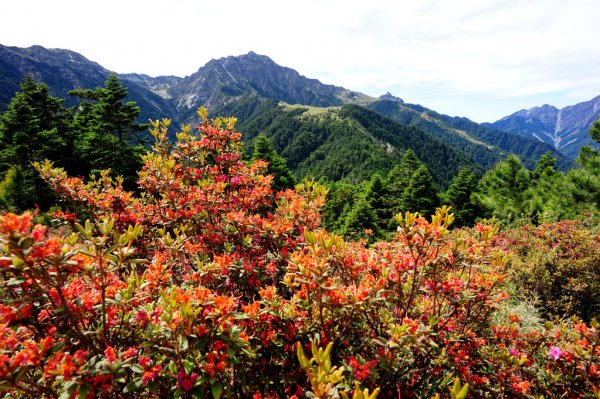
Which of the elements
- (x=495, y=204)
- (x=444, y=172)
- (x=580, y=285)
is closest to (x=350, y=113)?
(x=444, y=172)

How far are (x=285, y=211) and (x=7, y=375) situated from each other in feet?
11.5

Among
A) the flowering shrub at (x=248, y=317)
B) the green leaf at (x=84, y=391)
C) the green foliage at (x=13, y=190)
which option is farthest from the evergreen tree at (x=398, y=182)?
the green leaf at (x=84, y=391)

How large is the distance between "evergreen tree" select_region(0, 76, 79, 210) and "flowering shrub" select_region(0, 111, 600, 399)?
2217 cm

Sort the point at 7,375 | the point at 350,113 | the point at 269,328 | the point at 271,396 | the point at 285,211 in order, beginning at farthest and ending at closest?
the point at 350,113
the point at 285,211
the point at 269,328
the point at 271,396
the point at 7,375

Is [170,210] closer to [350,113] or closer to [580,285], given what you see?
[580,285]

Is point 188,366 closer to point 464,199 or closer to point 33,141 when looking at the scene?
point 33,141

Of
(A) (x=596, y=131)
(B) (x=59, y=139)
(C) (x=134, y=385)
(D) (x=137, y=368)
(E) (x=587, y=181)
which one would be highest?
(A) (x=596, y=131)

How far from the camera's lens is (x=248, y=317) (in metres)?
2.25

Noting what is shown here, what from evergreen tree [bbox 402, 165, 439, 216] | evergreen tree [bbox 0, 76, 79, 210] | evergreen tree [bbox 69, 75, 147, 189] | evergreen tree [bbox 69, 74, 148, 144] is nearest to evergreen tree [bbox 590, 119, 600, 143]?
evergreen tree [bbox 402, 165, 439, 216]

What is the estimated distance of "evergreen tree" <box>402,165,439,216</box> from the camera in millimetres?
33188

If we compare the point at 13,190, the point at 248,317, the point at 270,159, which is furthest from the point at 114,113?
the point at 248,317

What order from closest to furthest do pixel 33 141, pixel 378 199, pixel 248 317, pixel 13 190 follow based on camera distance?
pixel 248 317, pixel 13 190, pixel 33 141, pixel 378 199

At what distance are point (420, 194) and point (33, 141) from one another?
119ft

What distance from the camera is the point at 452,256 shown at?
2.88 meters
